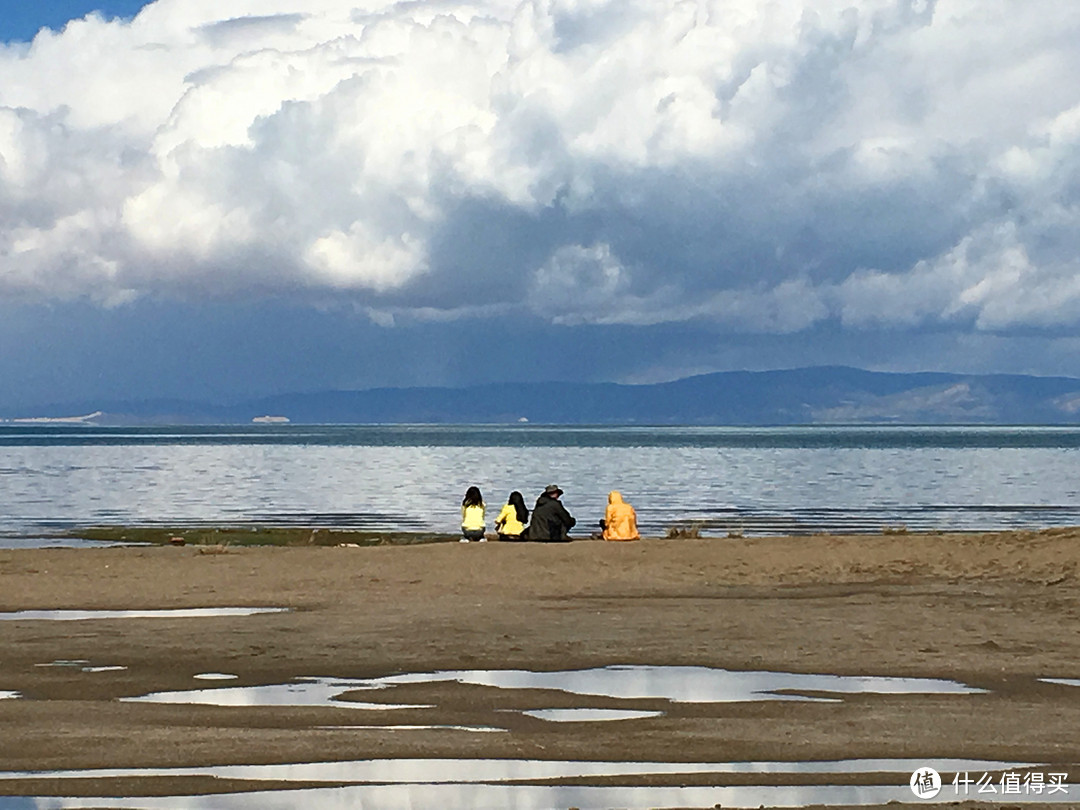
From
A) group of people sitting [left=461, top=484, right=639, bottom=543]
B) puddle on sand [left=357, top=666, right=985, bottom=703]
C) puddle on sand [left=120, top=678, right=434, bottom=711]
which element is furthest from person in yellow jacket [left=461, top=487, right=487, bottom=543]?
puddle on sand [left=120, top=678, right=434, bottom=711]

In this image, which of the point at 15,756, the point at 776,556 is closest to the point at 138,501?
the point at 776,556

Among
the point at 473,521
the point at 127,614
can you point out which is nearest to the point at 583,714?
the point at 127,614

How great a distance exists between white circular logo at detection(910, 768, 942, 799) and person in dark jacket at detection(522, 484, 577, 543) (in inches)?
805

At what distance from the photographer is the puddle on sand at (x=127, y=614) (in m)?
20.0

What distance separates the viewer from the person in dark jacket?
100 ft

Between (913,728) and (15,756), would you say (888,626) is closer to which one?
(913,728)

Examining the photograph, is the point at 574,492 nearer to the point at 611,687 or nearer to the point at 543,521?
the point at 543,521

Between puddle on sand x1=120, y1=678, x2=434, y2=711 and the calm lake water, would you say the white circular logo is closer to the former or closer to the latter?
puddle on sand x1=120, y1=678, x2=434, y2=711

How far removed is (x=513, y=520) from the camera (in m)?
31.4

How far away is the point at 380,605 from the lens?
21094mm

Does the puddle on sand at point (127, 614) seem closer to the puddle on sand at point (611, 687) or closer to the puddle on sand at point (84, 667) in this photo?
the puddle on sand at point (84, 667)

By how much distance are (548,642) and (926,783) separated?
7533mm

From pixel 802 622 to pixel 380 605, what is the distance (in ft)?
19.7

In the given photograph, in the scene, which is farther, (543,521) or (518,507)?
(518,507)
